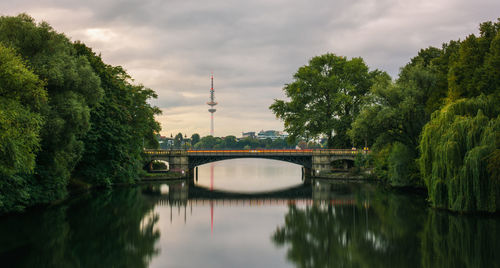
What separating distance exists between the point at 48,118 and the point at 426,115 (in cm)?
3492

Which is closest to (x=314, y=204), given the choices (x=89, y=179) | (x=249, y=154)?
(x=89, y=179)

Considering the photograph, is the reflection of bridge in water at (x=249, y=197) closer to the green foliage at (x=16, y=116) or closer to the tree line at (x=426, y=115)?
the tree line at (x=426, y=115)

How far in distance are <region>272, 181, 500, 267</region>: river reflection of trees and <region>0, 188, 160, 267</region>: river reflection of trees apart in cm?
831

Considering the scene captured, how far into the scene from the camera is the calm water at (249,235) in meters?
22.6

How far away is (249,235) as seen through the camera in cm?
2938

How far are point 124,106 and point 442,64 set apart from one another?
37.0 metres

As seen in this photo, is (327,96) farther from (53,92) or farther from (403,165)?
(53,92)

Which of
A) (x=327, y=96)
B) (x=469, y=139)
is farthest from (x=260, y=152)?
(x=469, y=139)

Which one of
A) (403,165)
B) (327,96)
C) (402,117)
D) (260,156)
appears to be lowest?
(403,165)

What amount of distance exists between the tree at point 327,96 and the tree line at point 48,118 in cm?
3231

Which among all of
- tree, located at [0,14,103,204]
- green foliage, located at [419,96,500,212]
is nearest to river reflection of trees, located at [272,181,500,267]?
green foliage, located at [419,96,500,212]

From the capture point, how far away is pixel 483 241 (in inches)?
1001

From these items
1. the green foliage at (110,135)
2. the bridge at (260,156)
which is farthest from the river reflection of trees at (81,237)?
the bridge at (260,156)

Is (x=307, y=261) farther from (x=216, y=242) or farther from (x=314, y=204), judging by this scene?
(x=314, y=204)
